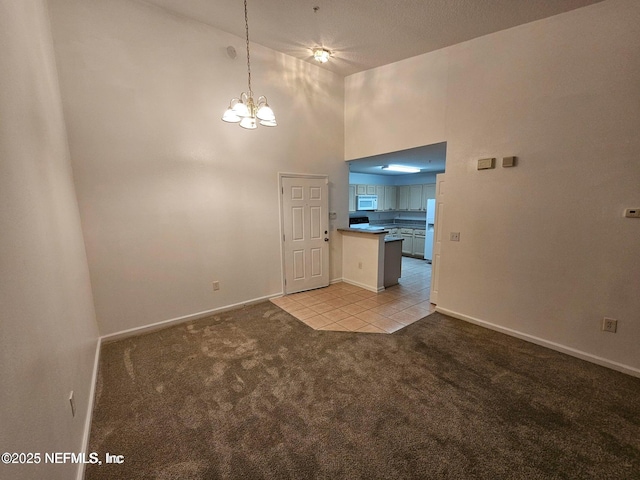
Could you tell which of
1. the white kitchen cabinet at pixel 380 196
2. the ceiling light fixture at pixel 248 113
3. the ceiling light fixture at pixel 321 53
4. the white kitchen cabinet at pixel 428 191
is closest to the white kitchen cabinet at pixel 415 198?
the white kitchen cabinet at pixel 428 191

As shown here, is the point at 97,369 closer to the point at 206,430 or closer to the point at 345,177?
the point at 206,430

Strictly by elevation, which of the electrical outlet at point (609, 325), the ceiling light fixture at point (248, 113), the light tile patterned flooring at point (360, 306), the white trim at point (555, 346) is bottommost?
the light tile patterned flooring at point (360, 306)

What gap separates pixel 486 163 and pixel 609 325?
1.95 m

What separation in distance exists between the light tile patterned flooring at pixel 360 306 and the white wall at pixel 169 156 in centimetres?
68

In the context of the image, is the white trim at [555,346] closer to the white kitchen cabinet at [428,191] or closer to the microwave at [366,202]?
the microwave at [366,202]

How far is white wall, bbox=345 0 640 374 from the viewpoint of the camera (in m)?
2.28

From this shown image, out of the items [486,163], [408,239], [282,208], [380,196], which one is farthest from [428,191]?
[282,208]

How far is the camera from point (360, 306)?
3857 millimetres

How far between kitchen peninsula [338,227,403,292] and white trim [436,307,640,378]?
131 centimetres

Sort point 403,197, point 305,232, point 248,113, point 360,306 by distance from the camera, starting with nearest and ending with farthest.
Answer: point 248,113
point 360,306
point 305,232
point 403,197

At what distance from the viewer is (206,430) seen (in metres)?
1.76

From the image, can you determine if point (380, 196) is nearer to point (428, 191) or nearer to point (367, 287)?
point (428, 191)

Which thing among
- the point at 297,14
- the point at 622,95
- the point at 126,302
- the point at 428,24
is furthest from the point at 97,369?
the point at 622,95

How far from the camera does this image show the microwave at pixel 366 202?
7.27m
